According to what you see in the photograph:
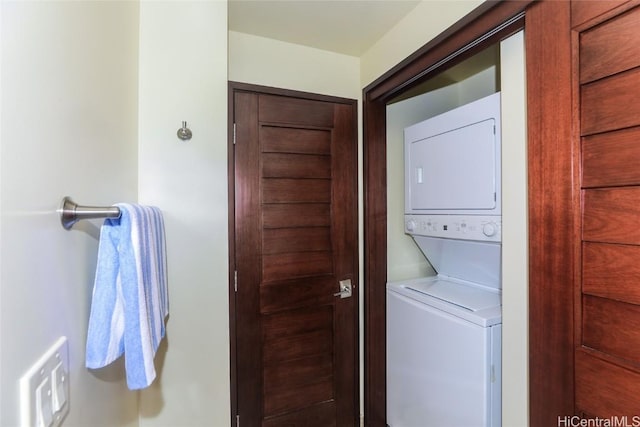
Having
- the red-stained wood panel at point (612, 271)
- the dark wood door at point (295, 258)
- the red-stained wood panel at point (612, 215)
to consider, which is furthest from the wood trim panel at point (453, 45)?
the red-stained wood panel at point (612, 271)

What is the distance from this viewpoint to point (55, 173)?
69 centimetres

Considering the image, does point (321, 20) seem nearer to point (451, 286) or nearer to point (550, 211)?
point (550, 211)

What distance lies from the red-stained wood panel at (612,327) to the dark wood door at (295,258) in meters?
1.25

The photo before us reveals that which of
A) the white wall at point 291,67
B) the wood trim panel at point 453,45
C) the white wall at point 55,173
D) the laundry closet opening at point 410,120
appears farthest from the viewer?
the laundry closet opening at point 410,120

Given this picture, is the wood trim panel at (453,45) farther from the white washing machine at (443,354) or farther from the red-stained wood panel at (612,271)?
the white washing machine at (443,354)

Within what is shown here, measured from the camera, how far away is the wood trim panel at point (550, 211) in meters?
1.01

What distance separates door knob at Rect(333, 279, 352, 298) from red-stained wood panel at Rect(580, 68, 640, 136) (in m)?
1.45

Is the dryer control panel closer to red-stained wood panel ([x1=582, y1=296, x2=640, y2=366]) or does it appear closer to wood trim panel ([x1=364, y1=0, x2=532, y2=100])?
red-stained wood panel ([x1=582, y1=296, x2=640, y2=366])

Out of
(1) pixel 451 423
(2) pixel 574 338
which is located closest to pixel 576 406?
(2) pixel 574 338

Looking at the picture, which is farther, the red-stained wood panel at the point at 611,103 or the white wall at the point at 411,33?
the white wall at the point at 411,33

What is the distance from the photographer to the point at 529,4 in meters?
1.08

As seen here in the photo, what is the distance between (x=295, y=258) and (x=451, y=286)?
1005mm

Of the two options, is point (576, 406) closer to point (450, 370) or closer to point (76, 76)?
point (450, 370)

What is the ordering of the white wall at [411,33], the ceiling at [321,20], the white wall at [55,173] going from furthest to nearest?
the ceiling at [321,20], the white wall at [411,33], the white wall at [55,173]
